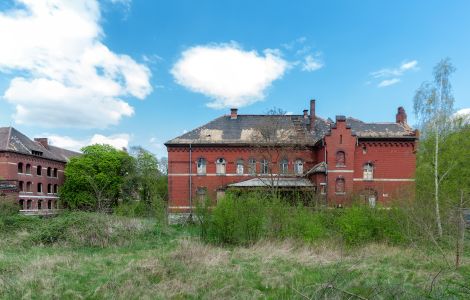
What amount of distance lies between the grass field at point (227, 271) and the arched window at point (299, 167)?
1895cm

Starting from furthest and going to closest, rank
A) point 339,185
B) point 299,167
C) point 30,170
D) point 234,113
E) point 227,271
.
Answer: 1. point 30,170
2. point 234,113
3. point 299,167
4. point 339,185
5. point 227,271

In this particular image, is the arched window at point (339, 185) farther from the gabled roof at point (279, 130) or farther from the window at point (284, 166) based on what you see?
the window at point (284, 166)

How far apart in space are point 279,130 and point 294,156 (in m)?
3.13

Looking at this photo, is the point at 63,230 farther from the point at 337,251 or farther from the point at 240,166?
the point at 240,166

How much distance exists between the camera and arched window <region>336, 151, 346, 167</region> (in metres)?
28.2

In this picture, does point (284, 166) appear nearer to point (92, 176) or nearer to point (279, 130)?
point (279, 130)

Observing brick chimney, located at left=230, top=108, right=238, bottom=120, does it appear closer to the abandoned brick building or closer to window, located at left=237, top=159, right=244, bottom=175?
window, located at left=237, top=159, right=244, bottom=175

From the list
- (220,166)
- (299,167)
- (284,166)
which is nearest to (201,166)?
(220,166)

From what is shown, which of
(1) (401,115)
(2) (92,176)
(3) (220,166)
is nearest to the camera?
(3) (220,166)

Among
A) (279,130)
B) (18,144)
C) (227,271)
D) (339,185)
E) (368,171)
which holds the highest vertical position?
(279,130)

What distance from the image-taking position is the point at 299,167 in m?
31.6

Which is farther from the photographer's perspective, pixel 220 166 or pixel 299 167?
pixel 299 167

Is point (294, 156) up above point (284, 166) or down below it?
above

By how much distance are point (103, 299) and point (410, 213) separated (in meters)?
9.93
